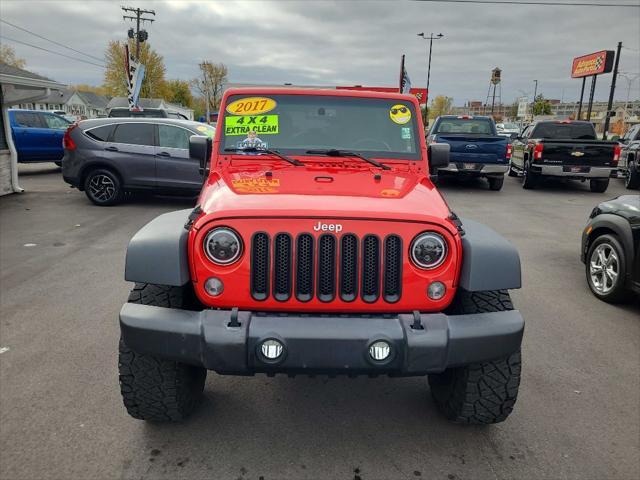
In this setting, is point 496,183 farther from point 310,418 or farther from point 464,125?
point 310,418

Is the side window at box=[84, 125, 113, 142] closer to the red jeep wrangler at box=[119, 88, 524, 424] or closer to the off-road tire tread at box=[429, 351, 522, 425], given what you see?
the red jeep wrangler at box=[119, 88, 524, 424]

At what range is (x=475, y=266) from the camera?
2.53 metres

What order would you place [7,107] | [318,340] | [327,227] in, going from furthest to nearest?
[7,107] < [327,227] < [318,340]

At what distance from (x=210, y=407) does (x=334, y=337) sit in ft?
4.27

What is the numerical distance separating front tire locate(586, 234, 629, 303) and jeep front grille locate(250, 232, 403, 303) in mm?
3464

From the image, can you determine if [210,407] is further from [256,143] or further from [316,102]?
[316,102]

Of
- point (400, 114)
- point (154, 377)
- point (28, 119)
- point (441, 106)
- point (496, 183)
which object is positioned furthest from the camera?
point (441, 106)

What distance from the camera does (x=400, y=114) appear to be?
3.90m

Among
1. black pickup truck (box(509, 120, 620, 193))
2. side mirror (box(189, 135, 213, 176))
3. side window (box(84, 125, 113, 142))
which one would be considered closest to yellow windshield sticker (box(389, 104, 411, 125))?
side mirror (box(189, 135, 213, 176))

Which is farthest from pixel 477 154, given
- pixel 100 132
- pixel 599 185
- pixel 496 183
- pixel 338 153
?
pixel 338 153

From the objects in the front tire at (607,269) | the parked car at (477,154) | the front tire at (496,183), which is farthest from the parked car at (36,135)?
the front tire at (607,269)

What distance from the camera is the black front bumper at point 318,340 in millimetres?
2297

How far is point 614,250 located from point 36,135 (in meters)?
14.8

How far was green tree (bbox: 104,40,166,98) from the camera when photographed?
200 feet
